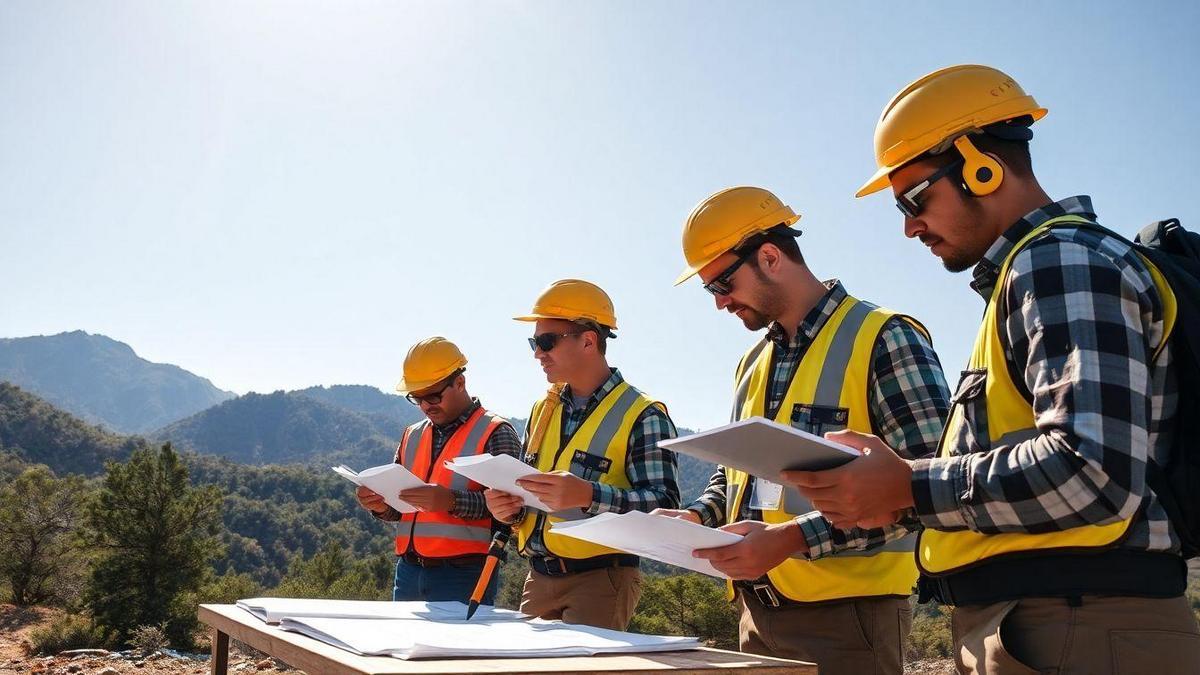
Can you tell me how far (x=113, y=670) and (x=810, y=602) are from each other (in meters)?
11.5

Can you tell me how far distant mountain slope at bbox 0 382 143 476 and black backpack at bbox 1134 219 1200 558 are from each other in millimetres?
90374

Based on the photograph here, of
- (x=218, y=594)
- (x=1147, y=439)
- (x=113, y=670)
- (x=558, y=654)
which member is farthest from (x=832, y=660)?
(x=218, y=594)

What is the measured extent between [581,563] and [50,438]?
9539cm

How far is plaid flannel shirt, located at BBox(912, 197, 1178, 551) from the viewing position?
1566 millimetres

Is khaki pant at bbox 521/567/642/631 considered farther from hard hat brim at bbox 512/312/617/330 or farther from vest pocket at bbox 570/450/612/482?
hard hat brim at bbox 512/312/617/330

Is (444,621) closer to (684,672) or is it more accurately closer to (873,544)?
(684,672)

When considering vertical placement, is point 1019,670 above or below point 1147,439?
below

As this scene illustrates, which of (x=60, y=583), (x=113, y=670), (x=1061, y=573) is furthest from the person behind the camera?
(x=60, y=583)

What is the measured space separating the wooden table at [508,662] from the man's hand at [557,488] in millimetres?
1461

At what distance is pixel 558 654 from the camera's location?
6.10 feet

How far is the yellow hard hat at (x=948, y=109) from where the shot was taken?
209cm

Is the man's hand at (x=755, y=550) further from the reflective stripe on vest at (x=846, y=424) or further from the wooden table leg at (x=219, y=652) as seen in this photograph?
the wooden table leg at (x=219, y=652)

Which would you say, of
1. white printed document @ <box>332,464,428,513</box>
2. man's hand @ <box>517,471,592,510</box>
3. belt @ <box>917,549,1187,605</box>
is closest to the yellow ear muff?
belt @ <box>917,549,1187,605</box>

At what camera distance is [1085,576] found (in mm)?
1716
